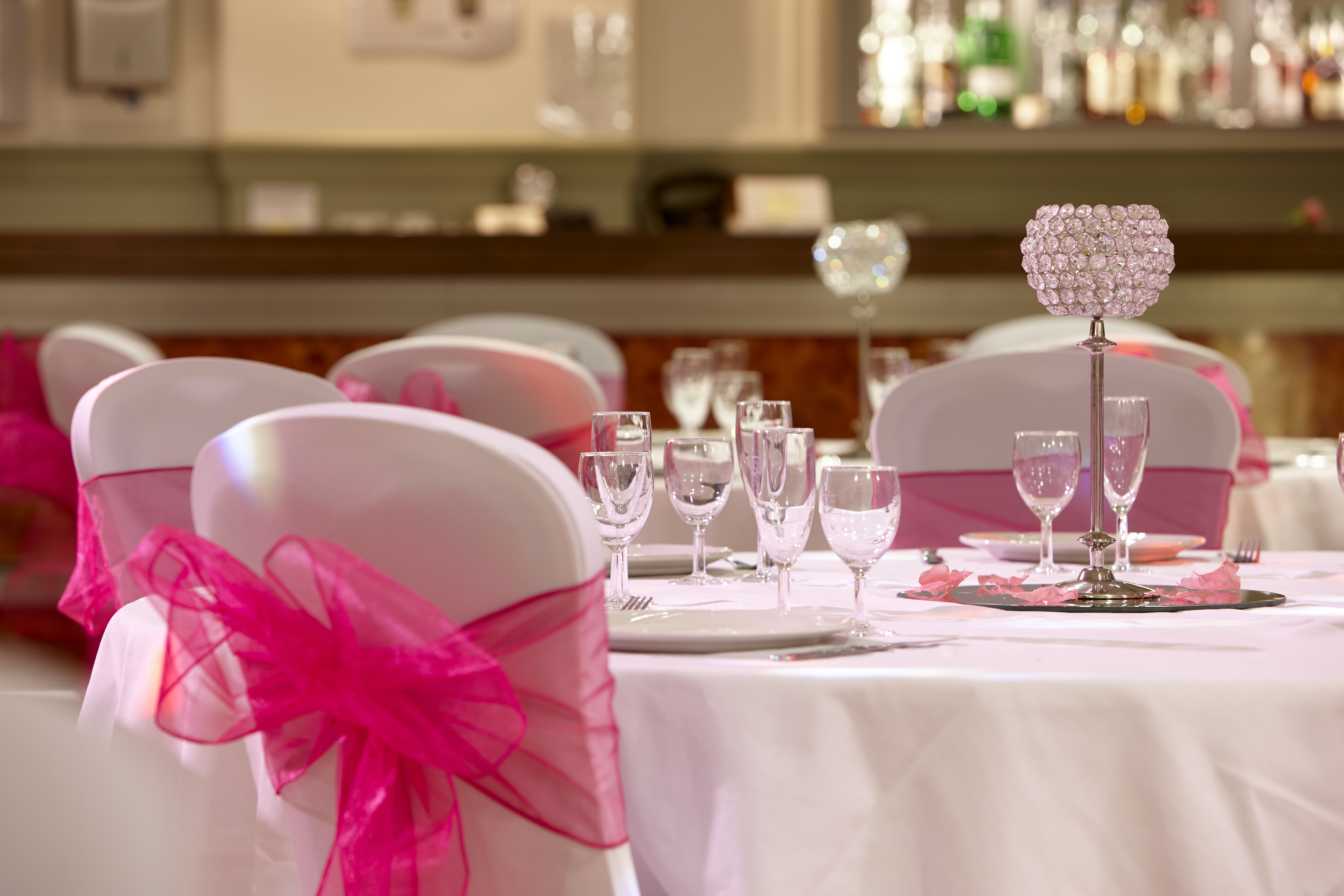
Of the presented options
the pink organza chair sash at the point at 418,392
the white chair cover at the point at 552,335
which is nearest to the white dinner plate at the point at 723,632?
the pink organza chair sash at the point at 418,392

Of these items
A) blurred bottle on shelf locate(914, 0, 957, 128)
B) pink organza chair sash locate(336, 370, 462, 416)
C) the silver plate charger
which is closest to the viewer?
the silver plate charger

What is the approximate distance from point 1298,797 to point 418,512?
0.62 metres

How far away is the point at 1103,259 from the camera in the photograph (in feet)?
4.76

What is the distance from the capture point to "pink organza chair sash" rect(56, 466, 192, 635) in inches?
65.6

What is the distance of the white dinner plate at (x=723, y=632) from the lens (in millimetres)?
1171

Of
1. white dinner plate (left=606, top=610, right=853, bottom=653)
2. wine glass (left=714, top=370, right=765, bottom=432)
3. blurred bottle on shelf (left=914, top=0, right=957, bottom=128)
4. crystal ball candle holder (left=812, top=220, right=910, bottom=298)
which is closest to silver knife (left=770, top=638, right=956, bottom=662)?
white dinner plate (left=606, top=610, right=853, bottom=653)

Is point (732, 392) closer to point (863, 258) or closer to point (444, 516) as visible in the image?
point (863, 258)

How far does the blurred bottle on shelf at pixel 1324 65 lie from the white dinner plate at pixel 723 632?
5.38 meters

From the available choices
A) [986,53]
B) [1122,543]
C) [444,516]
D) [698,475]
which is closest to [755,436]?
[698,475]

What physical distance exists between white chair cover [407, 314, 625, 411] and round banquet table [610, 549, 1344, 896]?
97.4 inches

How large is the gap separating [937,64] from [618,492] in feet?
15.3

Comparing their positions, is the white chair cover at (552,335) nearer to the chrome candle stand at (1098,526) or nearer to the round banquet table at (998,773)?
the chrome candle stand at (1098,526)

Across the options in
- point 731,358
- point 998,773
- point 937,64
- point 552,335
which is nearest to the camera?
point 998,773

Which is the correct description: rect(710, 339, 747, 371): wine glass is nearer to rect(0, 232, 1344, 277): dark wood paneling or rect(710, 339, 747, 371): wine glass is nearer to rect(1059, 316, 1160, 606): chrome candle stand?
rect(0, 232, 1344, 277): dark wood paneling
